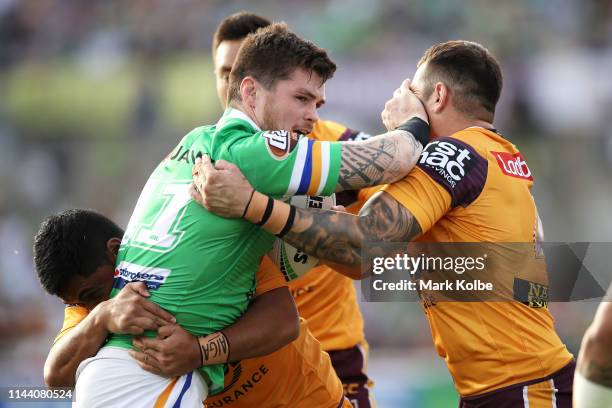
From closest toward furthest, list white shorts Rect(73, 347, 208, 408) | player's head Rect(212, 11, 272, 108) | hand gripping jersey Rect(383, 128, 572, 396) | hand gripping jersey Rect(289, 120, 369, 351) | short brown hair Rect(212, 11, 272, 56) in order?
white shorts Rect(73, 347, 208, 408)
hand gripping jersey Rect(383, 128, 572, 396)
hand gripping jersey Rect(289, 120, 369, 351)
player's head Rect(212, 11, 272, 108)
short brown hair Rect(212, 11, 272, 56)

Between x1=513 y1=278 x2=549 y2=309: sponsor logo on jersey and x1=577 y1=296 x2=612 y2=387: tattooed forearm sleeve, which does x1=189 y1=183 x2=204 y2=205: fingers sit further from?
x1=577 y1=296 x2=612 y2=387: tattooed forearm sleeve

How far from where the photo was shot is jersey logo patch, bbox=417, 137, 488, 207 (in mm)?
4102

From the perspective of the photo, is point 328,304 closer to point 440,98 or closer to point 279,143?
point 440,98

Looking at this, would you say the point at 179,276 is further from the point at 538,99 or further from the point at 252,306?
the point at 538,99

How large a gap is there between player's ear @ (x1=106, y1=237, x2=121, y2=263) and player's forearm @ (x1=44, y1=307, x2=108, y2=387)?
354 mm

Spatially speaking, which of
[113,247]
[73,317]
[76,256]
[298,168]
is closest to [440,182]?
[298,168]

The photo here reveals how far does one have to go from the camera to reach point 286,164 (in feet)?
12.8

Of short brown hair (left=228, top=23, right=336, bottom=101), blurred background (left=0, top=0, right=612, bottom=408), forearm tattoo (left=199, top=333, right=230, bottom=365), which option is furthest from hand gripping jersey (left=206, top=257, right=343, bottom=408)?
blurred background (left=0, top=0, right=612, bottom=408)

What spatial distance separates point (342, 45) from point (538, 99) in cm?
326

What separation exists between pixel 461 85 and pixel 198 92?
10.4m

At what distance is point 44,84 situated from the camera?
49.4 feet

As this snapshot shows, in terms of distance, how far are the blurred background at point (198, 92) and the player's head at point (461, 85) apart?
7887mm

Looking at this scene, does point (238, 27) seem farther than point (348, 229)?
Yes

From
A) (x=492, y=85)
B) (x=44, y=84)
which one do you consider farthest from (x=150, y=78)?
(x=492, y=85)
